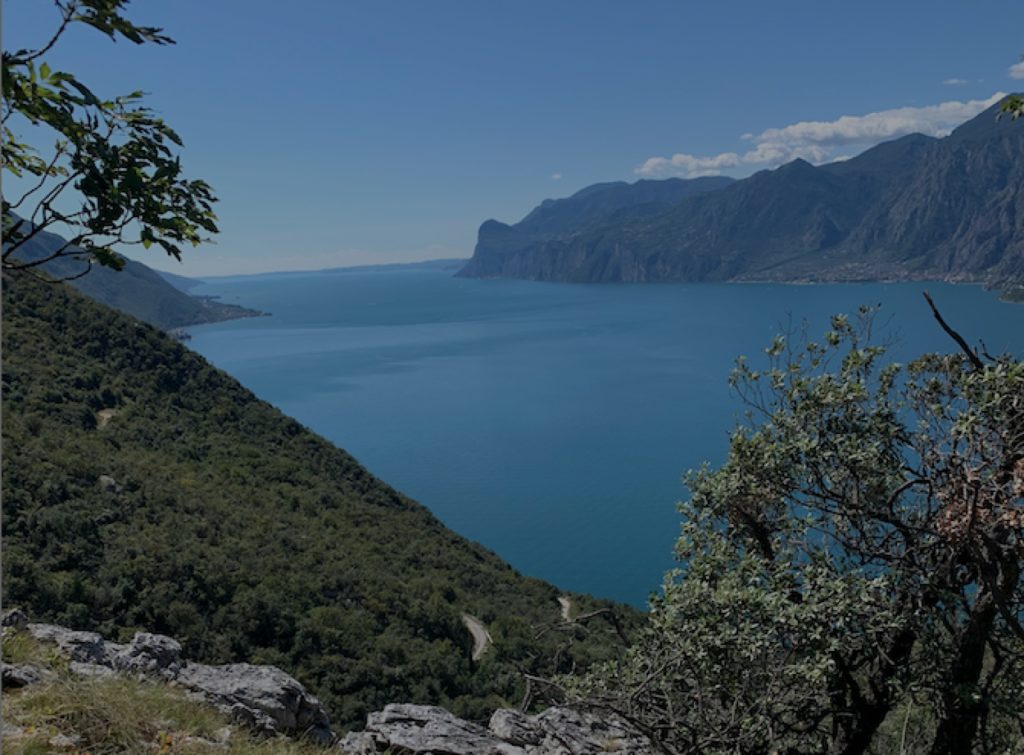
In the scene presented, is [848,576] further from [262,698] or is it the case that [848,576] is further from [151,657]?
[151,657]

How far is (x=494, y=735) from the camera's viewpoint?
730cm

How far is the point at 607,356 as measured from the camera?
96688mm

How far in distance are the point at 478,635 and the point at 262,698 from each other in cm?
1955

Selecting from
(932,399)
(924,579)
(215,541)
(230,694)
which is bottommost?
(215,541)

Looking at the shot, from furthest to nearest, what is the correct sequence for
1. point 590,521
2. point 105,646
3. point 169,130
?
1. point 590,521
2. point 105,646
3. point 169,130

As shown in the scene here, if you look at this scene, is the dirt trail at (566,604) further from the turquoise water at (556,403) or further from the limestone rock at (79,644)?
the limestone rock at (79,644)

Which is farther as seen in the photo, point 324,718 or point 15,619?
point 324,718

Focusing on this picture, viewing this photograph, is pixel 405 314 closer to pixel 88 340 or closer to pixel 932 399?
pixel 88 340

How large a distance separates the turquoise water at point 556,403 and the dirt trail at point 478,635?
13080 millimetres

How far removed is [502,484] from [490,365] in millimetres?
46127

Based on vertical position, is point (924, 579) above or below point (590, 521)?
above

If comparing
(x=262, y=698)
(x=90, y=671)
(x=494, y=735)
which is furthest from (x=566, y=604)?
(x=90, y=671)

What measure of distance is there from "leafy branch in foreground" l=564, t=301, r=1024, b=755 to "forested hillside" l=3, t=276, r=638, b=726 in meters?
5.17

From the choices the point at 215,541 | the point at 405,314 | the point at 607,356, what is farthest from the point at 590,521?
the point at 405,314
